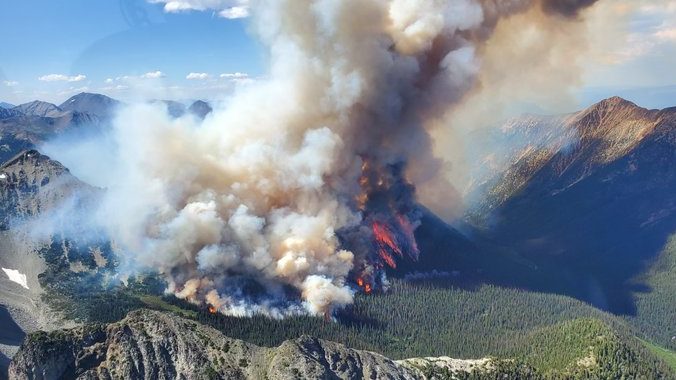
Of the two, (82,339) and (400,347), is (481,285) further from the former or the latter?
(82,339)

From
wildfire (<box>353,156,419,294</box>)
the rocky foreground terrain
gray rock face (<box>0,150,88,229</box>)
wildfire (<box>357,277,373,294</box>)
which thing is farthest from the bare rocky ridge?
wildfire (<box>353,156,419,294</box>)

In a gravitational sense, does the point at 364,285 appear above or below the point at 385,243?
below

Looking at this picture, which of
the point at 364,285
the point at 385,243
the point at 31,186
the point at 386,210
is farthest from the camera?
the point at 31,186

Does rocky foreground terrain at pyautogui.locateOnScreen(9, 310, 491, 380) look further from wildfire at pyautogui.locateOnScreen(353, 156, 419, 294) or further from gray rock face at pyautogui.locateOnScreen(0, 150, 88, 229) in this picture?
gray rock face at pyautogui.locateOnScreen(0, 150, 88, 229)

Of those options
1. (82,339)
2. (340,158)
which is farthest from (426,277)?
(82,339)

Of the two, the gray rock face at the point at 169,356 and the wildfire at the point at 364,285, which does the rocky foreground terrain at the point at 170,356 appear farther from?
the wildfire at the point at 364,285

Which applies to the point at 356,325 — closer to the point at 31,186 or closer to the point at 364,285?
the point at 364,285

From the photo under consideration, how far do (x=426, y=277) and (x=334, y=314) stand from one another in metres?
44.9

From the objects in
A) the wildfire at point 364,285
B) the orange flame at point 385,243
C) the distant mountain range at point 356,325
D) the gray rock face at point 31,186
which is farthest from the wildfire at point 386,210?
the gray rock face at point 31,186

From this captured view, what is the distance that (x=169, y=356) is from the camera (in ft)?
300

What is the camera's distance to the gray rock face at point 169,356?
285 feet

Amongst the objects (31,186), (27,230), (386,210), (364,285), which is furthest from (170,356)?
(31,186)

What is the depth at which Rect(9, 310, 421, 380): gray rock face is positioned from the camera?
8681 centimetres

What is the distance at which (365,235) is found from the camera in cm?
16462
